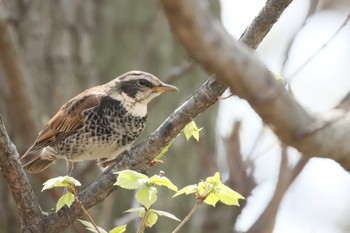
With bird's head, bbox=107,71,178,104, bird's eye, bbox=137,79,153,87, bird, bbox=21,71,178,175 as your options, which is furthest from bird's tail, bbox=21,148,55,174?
bird's eye, bbox=137,79,153,87

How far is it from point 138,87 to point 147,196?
256 cm

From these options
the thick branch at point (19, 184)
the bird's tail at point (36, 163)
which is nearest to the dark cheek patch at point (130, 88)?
the bird's tail at point (36, 163)

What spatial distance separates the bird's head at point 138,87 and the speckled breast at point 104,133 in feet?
0.36

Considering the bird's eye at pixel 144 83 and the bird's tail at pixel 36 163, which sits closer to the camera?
the bird's eye at pixel 144 83

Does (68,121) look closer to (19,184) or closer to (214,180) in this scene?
(19,184)

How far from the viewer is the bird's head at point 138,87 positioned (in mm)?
5211

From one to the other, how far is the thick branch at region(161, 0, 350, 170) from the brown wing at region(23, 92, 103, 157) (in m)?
3.82

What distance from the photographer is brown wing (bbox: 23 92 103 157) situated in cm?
523

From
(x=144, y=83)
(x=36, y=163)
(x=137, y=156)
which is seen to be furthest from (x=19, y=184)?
(x=36, y=163)

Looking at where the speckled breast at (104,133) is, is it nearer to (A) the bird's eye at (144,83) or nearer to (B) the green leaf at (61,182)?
(A) the bird's eye at (144,83)

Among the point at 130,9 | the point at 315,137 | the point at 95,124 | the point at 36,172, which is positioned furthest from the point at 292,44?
the point at 130,9

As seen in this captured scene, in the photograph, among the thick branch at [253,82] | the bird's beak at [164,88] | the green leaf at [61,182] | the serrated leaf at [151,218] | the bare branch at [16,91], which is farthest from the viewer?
the bare branch at [16,91]

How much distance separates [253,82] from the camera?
1.42 metres

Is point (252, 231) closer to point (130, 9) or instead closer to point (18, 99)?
point (18, 99)
